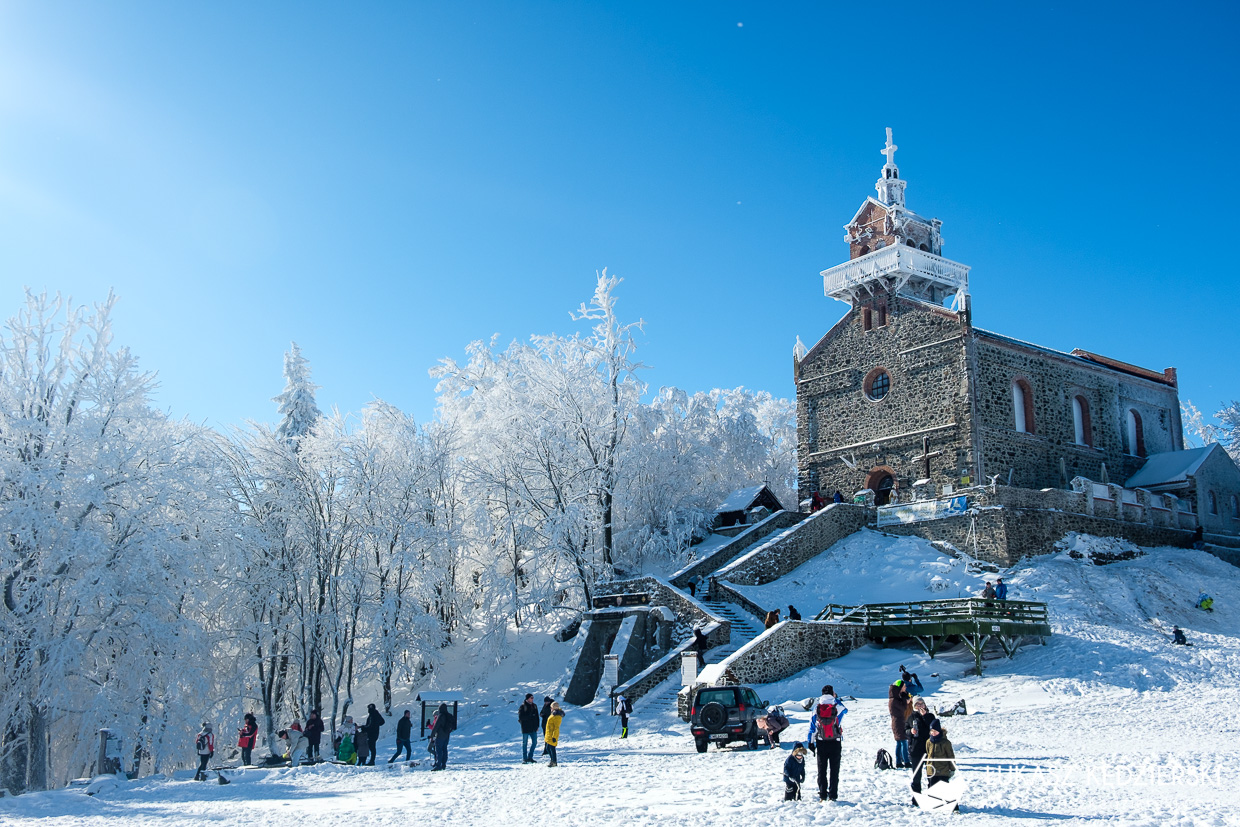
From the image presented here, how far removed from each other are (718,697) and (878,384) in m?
22.2

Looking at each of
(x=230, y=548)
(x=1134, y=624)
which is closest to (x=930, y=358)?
(x=1134, y=624)

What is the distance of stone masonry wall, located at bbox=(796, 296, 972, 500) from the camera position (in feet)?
118

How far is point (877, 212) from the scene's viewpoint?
40781mm

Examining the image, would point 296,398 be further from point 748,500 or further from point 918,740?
point 918,740

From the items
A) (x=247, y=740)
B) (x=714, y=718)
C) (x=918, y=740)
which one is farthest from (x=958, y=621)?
(x=247, y=740)

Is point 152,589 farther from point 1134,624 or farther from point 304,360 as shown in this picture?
point 1134,624

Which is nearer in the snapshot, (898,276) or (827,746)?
(827,746)

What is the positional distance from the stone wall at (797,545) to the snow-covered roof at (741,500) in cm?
491

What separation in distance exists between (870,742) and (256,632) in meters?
19.9

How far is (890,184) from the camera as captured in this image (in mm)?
41031

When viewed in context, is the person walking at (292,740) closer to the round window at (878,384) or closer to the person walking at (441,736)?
the person walking at (441,736)

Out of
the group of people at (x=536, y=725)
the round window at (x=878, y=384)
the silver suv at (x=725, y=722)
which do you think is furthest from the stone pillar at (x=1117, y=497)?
the group of people at (x=536, y=725)

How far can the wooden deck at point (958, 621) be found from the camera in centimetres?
2420

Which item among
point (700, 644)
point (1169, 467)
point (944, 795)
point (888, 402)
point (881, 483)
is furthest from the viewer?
point (1169, 467)
